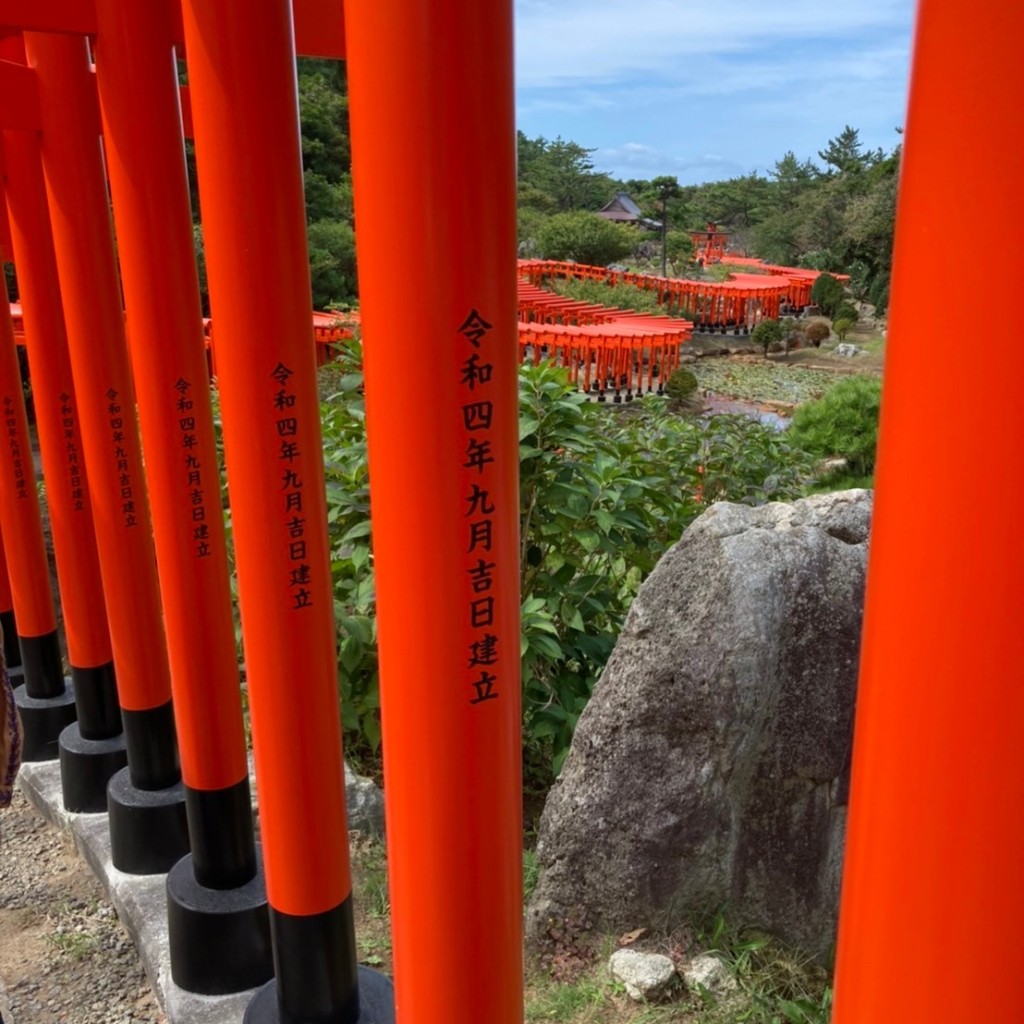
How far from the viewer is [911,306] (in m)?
0.50

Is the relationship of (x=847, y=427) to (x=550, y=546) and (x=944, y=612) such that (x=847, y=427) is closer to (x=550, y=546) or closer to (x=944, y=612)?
(x=550, y=546)

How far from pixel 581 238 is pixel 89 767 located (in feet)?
75.6

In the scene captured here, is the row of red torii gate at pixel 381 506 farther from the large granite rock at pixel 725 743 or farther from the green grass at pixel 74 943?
the large granite rock at pixel 725 743

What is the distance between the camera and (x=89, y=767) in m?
3.63

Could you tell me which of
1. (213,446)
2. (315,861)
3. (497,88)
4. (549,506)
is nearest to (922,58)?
(497,88)

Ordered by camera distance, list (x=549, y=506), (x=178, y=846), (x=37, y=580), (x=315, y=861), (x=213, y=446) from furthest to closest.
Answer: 1. (x=37, y=580)
2. (x=549, y=506)
3. (x=178, y=846)
4. (x=213, y=446)
5. (x=315, y=861)

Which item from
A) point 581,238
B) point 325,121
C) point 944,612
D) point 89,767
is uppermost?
point 325,121

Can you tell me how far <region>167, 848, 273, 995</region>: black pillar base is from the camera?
2666 mm

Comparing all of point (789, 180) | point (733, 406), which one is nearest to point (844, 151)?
point (789, 180)

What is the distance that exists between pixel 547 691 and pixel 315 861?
58.0 inches

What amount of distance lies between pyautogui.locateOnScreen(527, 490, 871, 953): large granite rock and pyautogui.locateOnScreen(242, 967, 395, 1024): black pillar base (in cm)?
47

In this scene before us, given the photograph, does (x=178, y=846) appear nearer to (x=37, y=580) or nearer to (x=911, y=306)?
(x=37, y=580)

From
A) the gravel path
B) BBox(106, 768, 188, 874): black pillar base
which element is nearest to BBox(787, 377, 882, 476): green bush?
BBox(106, 768, 188, 874): black pillar base

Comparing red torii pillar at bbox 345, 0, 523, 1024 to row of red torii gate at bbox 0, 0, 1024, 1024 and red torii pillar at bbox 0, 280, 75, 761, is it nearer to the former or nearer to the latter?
row of red torii gate at bbox 0, 0, 1024, 1024
